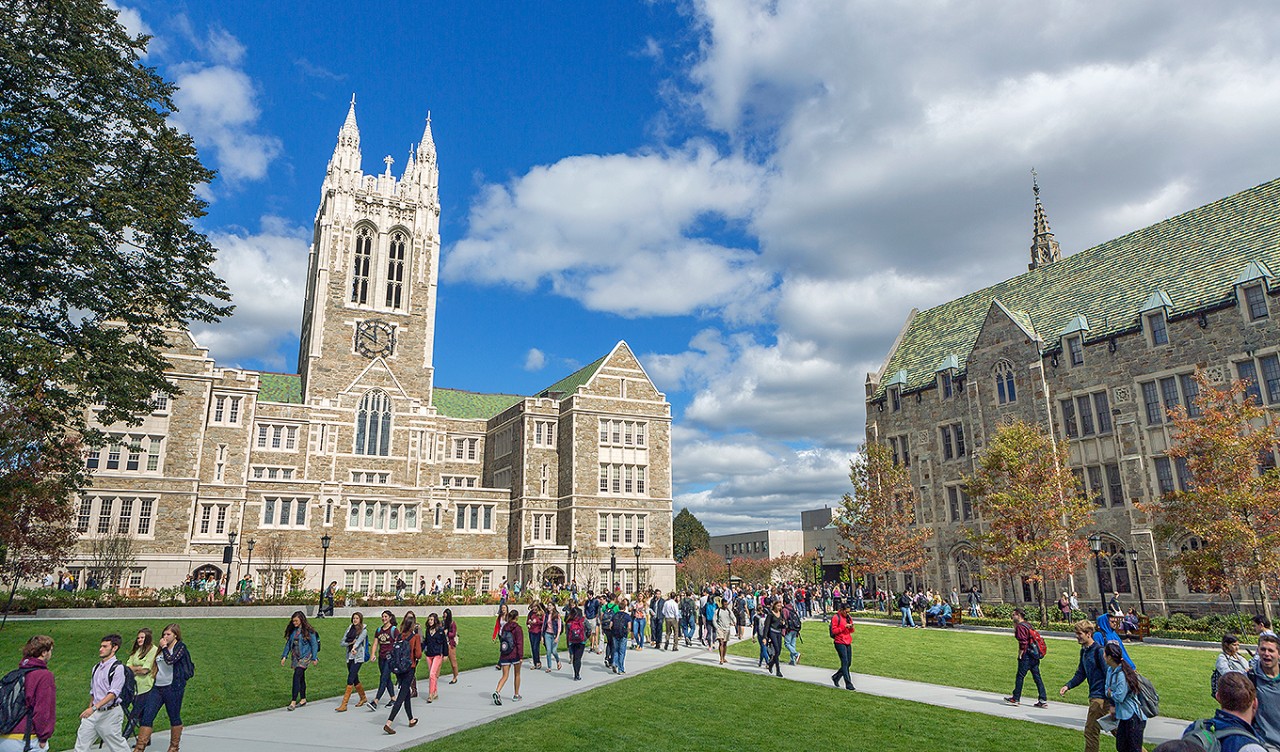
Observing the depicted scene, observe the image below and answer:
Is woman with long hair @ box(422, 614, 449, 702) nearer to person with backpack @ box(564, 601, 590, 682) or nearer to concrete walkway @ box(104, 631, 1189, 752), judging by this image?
concrete walkway @ box(104, 631, 1189, 752)

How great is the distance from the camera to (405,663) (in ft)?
42.5

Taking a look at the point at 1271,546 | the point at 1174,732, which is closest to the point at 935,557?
the point at 1271,546

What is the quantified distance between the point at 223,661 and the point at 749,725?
48.7 ft

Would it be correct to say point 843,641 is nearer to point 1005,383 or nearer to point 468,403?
point 1005,383

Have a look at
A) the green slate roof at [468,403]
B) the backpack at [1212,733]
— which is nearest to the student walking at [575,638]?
the backpack at [1212,733]

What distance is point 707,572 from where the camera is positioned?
10525 centimetres

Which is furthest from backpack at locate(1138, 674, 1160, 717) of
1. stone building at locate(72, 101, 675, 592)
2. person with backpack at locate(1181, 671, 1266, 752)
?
stone building at locate(72, 101, 675, 592)

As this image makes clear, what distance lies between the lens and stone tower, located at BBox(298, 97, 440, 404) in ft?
202

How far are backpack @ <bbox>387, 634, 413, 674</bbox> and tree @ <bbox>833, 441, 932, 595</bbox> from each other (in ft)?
104

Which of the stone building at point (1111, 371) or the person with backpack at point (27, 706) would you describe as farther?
the stone building at point (1111, 371)

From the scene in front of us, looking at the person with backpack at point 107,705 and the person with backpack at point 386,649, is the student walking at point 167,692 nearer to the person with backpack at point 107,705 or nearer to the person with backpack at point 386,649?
the person with backpack at point 107,705

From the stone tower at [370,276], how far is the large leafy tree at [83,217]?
3942cm

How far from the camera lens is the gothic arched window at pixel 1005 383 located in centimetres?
4341

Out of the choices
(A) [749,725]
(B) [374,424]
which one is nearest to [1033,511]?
(A) [749,725]
